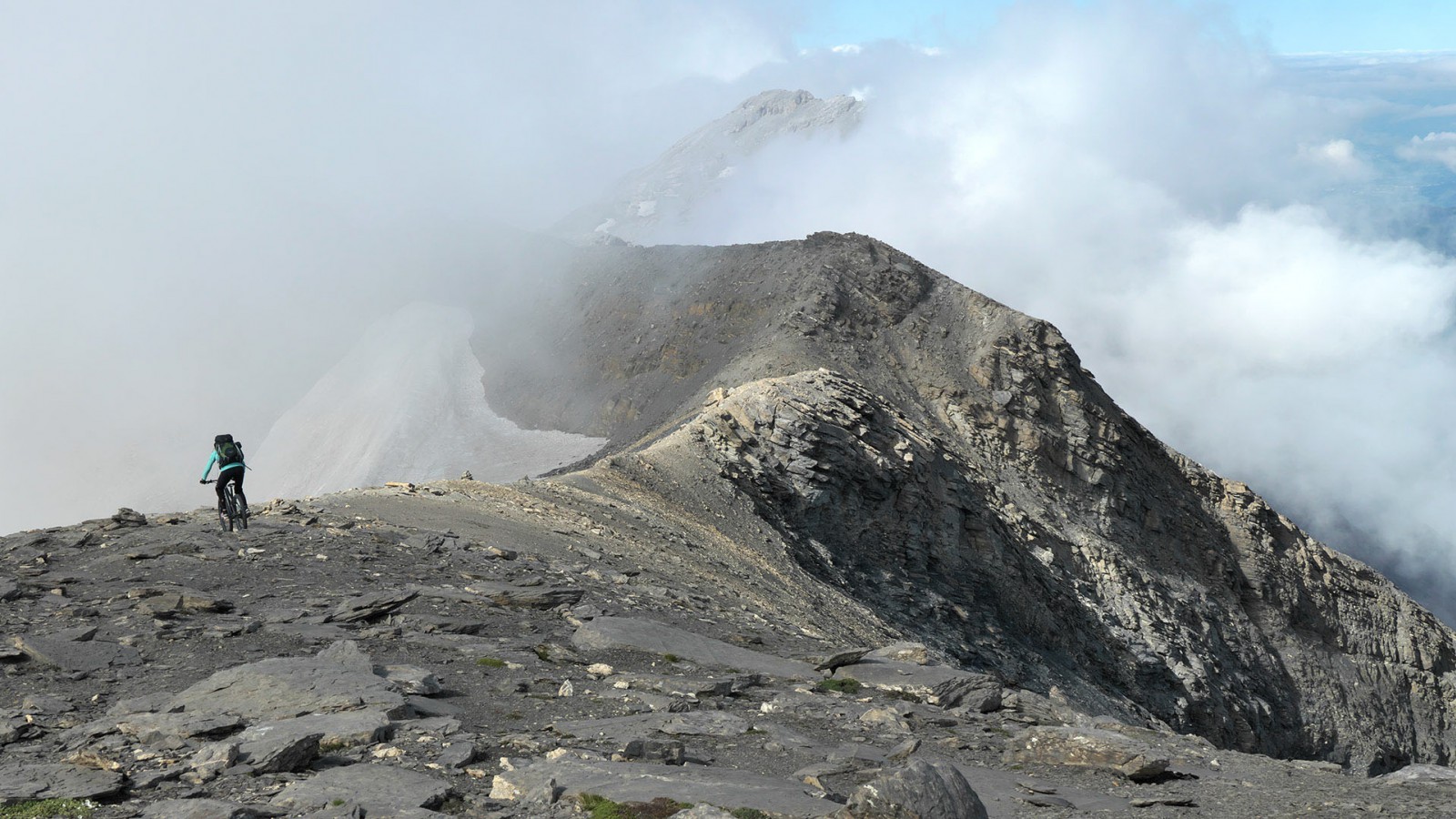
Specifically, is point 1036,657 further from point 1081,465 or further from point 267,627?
point 267,627

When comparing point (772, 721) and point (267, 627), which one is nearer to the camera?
point (772, 721)

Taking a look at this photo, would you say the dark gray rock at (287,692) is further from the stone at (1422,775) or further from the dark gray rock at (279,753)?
the stone at (1422,775)

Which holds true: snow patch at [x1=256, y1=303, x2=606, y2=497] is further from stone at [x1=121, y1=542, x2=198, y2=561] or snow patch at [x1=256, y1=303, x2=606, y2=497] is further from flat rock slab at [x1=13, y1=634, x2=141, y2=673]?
flat rock slab at [x1=13, y1=634, x2=141, y2=673]

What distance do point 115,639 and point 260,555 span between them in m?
5.22

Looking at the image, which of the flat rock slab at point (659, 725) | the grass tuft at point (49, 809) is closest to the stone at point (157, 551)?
the flat rock slab at point (659, 725)

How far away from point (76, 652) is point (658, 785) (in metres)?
7.83

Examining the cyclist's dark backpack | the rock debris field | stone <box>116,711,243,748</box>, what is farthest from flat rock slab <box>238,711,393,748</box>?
the cyclist's dark backpack

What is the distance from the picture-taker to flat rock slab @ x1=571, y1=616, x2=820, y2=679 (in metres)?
16.4

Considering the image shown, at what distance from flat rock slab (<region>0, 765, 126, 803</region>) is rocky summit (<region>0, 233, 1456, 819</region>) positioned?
49mm

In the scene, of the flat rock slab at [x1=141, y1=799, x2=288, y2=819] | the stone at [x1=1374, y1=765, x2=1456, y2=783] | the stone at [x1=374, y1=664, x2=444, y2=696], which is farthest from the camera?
the stone at [x1=374, y1=664, x2=444, y2=696]

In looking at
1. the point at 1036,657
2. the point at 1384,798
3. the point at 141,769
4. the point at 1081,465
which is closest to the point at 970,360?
the point at 1081,465

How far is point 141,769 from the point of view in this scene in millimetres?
9570

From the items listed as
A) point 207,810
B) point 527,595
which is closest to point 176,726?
point 207,810

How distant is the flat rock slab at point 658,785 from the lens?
937 centimetres
